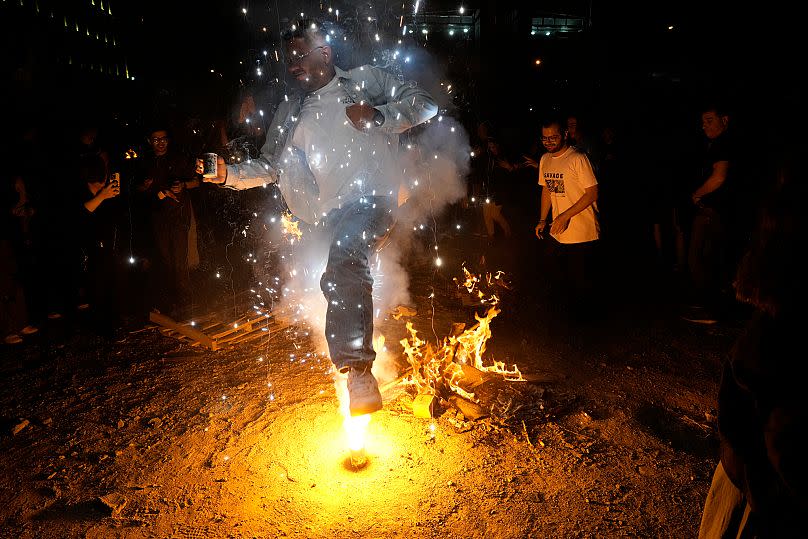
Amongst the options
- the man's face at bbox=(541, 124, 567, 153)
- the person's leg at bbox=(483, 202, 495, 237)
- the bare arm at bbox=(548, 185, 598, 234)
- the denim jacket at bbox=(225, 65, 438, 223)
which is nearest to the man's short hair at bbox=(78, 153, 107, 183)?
the denim jacket at bbox=(225, 65, 438, 223)

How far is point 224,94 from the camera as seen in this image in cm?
1009

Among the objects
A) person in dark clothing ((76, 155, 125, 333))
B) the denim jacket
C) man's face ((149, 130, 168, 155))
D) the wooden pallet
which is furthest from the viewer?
man's face ((149, 130, 168, 155))

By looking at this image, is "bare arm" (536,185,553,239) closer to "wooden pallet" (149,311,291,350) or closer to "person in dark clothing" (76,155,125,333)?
"wooden pallet" (149,311,291,350)

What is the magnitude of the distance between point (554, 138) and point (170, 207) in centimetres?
522

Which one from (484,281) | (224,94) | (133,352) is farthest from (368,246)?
(224,94)

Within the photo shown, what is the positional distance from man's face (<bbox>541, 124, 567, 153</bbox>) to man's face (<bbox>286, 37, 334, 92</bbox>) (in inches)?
115

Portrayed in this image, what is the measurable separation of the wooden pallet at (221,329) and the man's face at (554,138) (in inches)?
146

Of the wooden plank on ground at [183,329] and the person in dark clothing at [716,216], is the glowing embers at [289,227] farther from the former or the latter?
the person in dark clothing at [716,216]

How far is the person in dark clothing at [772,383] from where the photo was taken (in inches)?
51.6

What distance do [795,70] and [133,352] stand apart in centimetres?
1359

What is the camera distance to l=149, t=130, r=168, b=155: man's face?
6773mm

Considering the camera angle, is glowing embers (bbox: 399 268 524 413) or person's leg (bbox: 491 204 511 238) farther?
person's leg (bbox: 491 204 511 238)

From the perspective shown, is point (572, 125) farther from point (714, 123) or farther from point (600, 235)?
point (600, 235)

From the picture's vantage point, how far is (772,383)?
1.35m
